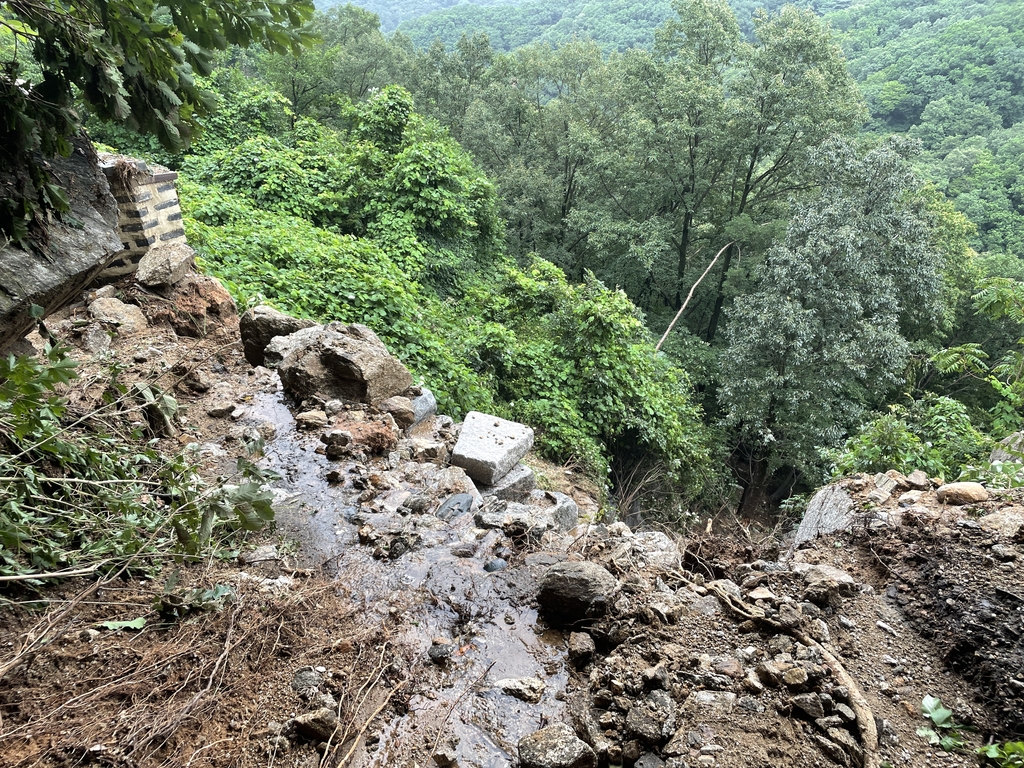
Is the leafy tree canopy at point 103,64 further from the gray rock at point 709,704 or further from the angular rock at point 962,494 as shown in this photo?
the angular rock at point 962,494

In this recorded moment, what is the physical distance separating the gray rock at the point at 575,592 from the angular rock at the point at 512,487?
4.79 ft

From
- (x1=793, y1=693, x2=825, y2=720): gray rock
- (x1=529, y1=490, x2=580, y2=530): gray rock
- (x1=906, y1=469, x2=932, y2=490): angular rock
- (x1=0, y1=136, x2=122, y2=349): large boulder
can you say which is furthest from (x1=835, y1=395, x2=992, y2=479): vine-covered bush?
(x1=0, y1=136, x2=122, y2=349): large boulder

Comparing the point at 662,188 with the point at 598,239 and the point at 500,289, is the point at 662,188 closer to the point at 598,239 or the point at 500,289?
the point at 598,239

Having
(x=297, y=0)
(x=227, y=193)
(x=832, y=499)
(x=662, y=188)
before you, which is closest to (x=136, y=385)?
(x=297, y=0)

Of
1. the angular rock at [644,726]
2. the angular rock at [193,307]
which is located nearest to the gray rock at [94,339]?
the angular rock at [193,307]

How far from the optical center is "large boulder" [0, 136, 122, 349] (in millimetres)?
1978

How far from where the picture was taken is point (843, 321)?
1195cm

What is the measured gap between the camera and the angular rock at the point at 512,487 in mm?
4418

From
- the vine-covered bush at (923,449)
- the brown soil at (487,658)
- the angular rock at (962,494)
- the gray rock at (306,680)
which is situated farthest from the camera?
the vine-covered bush at (923,449)

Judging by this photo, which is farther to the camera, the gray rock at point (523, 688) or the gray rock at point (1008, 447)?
the gray rock at point (1008, 447)

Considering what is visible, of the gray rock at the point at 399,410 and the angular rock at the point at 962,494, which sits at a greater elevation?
the gray rock at the point at 399,410

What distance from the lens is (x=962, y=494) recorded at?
3.77m

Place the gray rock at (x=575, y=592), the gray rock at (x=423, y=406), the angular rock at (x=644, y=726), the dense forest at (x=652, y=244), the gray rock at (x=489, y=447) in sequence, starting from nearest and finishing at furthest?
the angular rock at (x=644, y=726) < the gray rock at (x=575, y=592) < the gray rock at (x=489, y=447) < the gray rock at (x=423, y=406) < the dense forest at (x=652, y=244)

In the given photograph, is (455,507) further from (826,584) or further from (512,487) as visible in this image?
(826,584)
